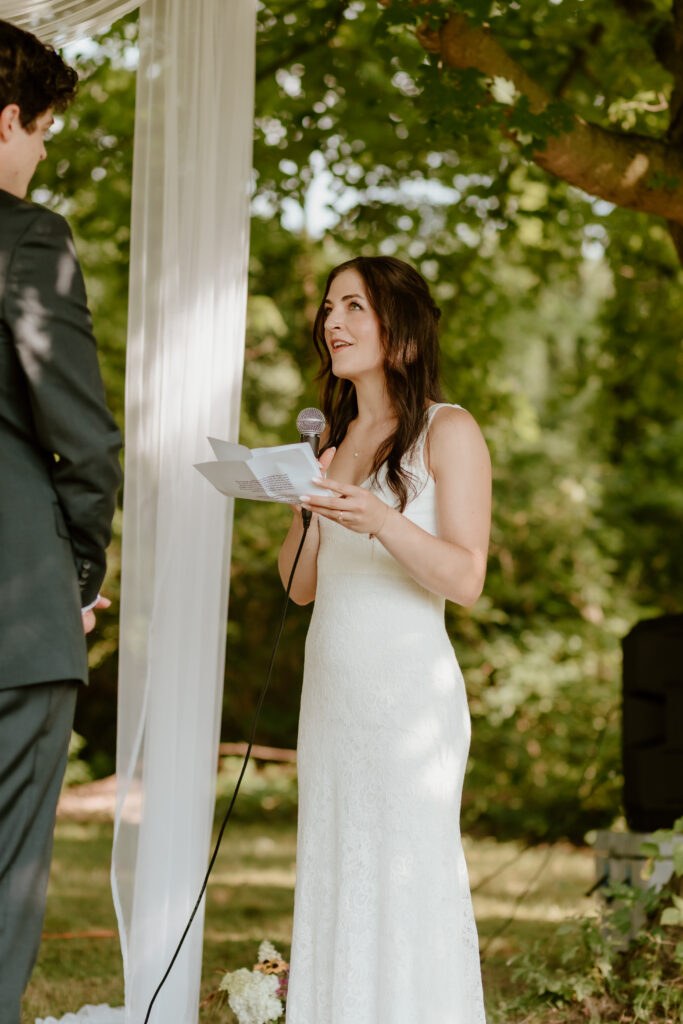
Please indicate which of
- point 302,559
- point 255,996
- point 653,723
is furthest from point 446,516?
point 653,723

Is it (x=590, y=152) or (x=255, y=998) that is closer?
(x=255, y=998)

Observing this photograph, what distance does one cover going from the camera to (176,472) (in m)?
2.92

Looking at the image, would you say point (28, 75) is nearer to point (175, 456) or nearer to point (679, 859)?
point (175, 456)

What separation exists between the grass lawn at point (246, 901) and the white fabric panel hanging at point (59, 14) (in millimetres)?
2925

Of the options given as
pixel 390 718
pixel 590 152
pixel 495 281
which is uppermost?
pixel 495 281

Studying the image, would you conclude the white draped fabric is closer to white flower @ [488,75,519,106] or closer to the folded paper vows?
the folded paper vows

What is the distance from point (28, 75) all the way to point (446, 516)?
131cm

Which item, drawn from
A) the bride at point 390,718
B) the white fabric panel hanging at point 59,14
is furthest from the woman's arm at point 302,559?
the white fabric panel hanging at point 59,14

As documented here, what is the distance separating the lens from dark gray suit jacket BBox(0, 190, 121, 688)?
195 cm

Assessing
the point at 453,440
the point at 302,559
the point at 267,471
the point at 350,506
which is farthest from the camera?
the point at 302,559

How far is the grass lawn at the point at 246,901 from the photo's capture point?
4324mm

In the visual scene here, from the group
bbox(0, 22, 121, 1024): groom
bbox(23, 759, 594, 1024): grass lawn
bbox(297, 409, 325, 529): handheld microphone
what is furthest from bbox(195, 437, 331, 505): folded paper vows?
bbox(23, 759, 594, 1024): grass lawn

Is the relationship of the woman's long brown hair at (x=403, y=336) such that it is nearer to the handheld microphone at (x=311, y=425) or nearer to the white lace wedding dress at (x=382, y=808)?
the white lace wedding dress at (x=382, y=808)

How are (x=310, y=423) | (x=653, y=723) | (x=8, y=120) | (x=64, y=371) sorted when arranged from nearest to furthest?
(x=64, y=371)
(x=8, y=120)
(x=310, y=423)
(x=653, y=723)
